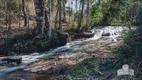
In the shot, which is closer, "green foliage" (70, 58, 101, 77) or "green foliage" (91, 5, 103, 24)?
"green foliage" (70, 58, 101, 77)

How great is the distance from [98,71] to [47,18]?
9735mm

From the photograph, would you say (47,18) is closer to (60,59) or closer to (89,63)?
(60,59)

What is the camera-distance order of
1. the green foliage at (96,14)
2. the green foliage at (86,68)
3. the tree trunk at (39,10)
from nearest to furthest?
the green foliage at (86,68), the tree trunk at (39,10), the green foliage at (96,14)

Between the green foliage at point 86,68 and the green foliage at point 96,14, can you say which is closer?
the green foliage at point 86,68

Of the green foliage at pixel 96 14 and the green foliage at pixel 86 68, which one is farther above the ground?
the green foliage at pixel 96 14

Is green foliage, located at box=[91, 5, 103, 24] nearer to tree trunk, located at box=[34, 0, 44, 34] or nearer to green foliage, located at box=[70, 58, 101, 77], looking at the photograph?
tree trunk, located at box=[34, 0, 44, 34]

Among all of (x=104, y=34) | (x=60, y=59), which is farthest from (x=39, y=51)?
(x=104, y=34)

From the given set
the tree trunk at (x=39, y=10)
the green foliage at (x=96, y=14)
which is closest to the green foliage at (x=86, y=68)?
the tree trunk at (x=39, y=10)

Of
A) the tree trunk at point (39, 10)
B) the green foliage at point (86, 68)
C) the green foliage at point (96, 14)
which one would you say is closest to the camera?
the green foliage at point (86, 68)

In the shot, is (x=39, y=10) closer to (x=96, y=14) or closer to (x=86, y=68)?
(x=86, y=68)

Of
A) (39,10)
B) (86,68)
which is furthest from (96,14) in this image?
(86,68)

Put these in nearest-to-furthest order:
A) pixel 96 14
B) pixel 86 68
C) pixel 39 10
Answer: pixel 86 68
pixel 39 10
pixel 96 14

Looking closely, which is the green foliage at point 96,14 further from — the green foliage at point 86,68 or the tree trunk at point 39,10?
the green foliage at point 86,68

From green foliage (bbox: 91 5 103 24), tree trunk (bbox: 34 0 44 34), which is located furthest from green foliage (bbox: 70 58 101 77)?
green foliage (bbox: 91 5 103 24)
